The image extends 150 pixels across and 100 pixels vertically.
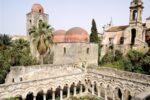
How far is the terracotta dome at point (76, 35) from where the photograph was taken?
2644cm

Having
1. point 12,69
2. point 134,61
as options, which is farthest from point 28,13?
point 134,61

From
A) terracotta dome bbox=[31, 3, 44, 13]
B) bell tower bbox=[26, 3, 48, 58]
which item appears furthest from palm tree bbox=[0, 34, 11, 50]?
terracotta dome bbox=[31, 3, 44, 13]

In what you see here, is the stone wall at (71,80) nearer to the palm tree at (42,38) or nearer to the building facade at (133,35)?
the palm tree at (42,38)

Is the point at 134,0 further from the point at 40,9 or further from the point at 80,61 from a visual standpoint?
the point at 40,9

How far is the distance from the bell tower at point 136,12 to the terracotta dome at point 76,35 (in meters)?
9.86

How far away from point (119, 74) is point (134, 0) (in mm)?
18162

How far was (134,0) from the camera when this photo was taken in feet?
97.4

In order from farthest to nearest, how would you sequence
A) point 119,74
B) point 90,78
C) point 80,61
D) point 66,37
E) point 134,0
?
point 134,0, point 66,37, point 80,61, point 90,78, point 119,74

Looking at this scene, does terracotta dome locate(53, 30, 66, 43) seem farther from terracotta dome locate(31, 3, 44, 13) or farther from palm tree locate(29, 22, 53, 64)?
terracotta dome locate(31, 3, 44, 13)

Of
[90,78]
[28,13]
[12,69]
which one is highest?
[28,13]

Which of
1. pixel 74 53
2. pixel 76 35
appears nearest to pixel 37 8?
pixel 76 35

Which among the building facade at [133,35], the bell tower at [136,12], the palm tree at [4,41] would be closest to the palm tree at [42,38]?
the palm tree at [4,41]

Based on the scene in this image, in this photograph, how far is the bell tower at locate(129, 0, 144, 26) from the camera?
29.0 metres

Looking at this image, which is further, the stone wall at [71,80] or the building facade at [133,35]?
the building facade at [133,35]
